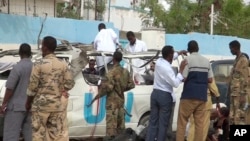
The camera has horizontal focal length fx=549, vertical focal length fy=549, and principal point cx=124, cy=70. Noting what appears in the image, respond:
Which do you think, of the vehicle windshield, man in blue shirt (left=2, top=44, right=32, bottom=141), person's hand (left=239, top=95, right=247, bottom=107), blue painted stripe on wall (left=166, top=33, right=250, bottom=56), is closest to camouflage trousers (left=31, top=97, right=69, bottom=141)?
man in blue shirt (left=2, top=44, right=32, bottom=141)

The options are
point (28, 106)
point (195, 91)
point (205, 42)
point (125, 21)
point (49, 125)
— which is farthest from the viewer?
point (125, 21)

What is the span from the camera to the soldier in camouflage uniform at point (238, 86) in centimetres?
880

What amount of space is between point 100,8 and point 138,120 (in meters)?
24.6

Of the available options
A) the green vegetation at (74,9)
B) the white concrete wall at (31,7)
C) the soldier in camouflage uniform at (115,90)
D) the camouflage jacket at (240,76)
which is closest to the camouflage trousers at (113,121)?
the soldier in camouflage uniform at (115,90)

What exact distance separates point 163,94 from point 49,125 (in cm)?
216

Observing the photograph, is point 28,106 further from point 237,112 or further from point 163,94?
point 237,112

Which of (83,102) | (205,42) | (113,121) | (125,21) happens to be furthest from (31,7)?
(125,21)

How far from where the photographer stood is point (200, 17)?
31.3 metres

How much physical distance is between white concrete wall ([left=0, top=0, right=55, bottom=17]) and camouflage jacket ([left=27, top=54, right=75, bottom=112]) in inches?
465

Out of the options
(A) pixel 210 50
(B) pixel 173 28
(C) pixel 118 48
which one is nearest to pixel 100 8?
(B) pixel 173 28

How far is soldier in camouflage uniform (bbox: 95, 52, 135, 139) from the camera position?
888 centimetres

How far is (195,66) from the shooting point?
8422 millimetres

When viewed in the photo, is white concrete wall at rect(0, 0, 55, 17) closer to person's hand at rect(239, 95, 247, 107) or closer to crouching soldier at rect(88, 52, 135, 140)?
crouching soldier at rect(88, 52, 135, 140)

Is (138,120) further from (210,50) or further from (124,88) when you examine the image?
(210,50)
